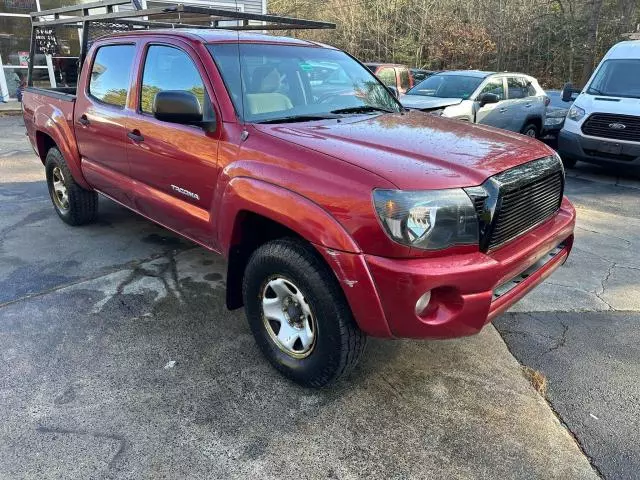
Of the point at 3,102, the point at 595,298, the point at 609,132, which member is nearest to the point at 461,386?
the point at 595,298

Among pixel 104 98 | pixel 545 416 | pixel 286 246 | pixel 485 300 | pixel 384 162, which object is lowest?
pixel 545 416

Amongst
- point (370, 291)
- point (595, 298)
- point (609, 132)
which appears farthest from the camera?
point (609, 132)

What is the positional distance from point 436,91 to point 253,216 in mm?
7491

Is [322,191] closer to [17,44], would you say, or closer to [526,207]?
[526,207]

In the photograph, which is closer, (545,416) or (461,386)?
(545,416)

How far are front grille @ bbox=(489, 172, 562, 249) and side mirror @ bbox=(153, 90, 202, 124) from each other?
1782mm

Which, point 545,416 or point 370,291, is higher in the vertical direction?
point 370,291

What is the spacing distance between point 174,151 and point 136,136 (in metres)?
0.54

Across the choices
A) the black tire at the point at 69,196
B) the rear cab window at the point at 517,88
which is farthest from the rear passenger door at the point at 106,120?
the rear cab window at the point at 517,88

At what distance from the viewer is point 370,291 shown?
2258 millimetres

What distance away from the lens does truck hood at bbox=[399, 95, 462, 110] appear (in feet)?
27.3

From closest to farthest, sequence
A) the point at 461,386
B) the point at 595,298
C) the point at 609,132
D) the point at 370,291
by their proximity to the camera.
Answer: the point at 370,291
the point at 461,386
the point at 595,298
the point at 609,132

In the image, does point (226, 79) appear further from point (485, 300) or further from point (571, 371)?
point (571, 371)

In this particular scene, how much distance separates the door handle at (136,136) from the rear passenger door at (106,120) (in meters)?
0.11
